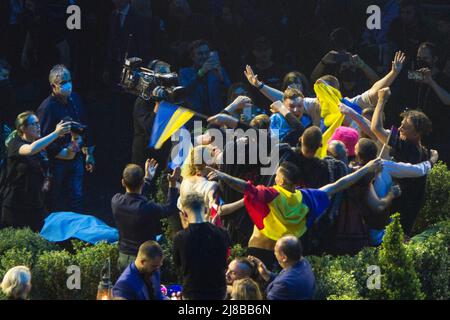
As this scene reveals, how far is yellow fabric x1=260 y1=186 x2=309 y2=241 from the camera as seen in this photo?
11211mm

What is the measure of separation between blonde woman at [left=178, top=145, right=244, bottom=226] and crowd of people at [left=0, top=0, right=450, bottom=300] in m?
0.01

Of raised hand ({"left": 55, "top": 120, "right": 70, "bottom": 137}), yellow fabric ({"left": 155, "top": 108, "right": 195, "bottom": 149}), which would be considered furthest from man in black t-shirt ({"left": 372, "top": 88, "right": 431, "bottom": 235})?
raised hand ({"left": 55, "top": 120, "right": 70, "bottom": 137})

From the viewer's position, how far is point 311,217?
11.4 meters

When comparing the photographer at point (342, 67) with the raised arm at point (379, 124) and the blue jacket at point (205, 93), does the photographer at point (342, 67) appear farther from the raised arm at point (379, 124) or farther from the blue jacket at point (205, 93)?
the raised arm at point (379, 124)

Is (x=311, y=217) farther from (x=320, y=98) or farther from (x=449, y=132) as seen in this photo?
→ (x=449, y=132)

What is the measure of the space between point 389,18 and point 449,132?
1.61m

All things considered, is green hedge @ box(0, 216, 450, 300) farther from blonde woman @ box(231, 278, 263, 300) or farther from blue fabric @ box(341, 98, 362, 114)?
blue fabric @ box(341, 98, 362, 114)

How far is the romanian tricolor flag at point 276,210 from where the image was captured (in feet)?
36.5

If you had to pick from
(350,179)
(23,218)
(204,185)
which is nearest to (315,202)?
(350,179)

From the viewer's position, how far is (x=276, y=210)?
11219mm

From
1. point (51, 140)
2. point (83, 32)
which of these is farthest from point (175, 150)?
point (83, 32)

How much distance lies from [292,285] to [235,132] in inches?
103

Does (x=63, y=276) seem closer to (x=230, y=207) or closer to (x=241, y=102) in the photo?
(x=230, y=207)

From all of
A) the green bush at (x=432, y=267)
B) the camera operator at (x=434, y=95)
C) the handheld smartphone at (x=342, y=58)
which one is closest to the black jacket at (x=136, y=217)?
the green bush at (x=432, y=267)
